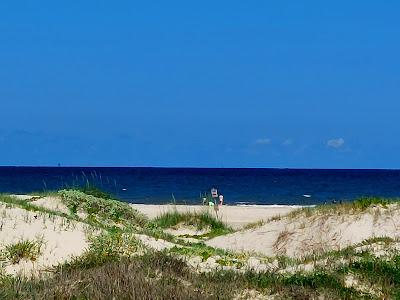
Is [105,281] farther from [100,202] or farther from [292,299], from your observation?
[100,202]

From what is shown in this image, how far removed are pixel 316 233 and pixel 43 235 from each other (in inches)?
340

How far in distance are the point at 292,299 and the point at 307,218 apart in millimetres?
11643

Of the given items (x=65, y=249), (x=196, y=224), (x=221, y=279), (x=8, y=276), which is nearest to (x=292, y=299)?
(x=221, y=279)

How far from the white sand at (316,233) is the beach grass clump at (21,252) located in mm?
6856

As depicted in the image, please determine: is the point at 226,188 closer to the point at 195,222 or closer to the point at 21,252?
the point at 195,222

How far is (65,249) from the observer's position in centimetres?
1376

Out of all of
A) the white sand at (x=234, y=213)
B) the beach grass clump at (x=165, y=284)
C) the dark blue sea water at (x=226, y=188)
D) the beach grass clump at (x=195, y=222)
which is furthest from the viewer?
the dark blue sea water at (x=226, y=188)

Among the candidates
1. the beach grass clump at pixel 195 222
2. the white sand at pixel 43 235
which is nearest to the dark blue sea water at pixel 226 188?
the beach grass clump at pixel 195 222

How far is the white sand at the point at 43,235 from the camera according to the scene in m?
12.9

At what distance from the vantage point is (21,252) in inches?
516

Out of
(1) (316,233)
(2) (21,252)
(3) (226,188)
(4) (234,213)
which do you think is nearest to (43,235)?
(2) (21,252)

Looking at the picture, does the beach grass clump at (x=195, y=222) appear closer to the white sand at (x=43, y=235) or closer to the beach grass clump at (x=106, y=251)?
the white sand at (x=43, y=235)

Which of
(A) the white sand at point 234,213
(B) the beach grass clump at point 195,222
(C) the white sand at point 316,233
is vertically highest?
(A) the white sand at point 234,213

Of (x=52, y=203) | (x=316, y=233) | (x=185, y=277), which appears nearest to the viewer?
(x=185, y=277)
